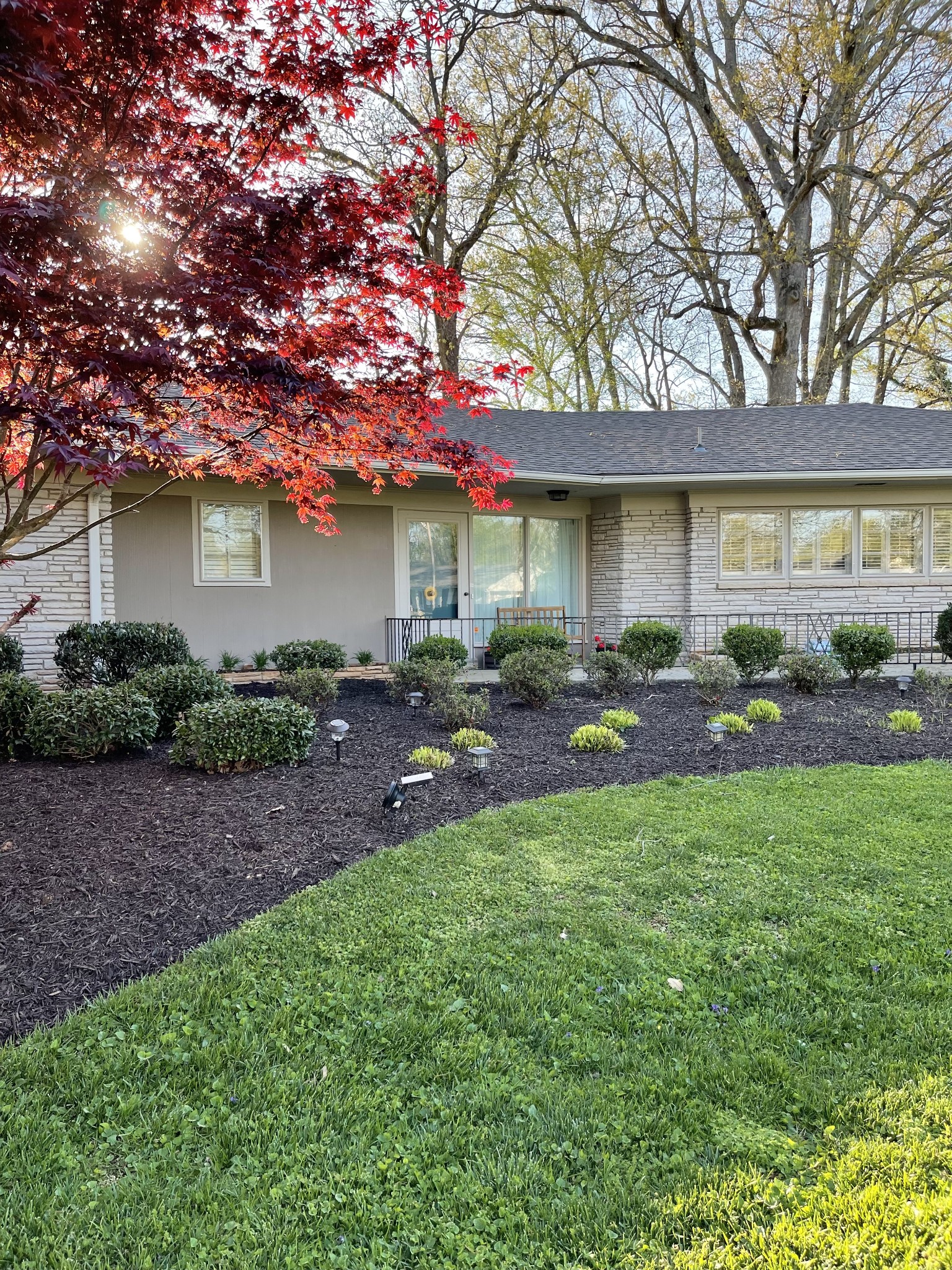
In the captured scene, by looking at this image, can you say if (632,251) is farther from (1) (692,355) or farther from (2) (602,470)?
(2) (602,470)

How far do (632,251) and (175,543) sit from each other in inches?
606

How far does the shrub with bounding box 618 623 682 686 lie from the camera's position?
9297 mm

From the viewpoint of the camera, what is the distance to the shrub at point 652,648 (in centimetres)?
930

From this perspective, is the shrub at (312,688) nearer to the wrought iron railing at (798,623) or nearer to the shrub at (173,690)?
the shrub at (173,690)

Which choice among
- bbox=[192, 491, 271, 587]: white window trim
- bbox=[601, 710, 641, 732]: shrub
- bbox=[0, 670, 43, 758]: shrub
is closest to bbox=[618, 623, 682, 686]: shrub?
bbox=[601, 710, 641, 732]: shrub

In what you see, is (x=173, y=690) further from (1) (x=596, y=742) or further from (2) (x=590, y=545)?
(2) (x=590, y=545)

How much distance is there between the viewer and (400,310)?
4855 millimetres

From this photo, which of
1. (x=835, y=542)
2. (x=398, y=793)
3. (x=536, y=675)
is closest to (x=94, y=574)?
(x=536, y=675)

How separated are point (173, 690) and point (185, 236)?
3892mm

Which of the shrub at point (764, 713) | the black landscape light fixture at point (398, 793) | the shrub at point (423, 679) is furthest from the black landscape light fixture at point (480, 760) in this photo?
the shrub at point (764, 713)

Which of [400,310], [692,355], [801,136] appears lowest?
[400,310]

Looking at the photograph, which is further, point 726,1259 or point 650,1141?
point 650,1141

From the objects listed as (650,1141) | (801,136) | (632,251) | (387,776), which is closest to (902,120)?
(801,136)

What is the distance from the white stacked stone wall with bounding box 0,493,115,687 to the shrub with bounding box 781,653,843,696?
7714 millimetres
